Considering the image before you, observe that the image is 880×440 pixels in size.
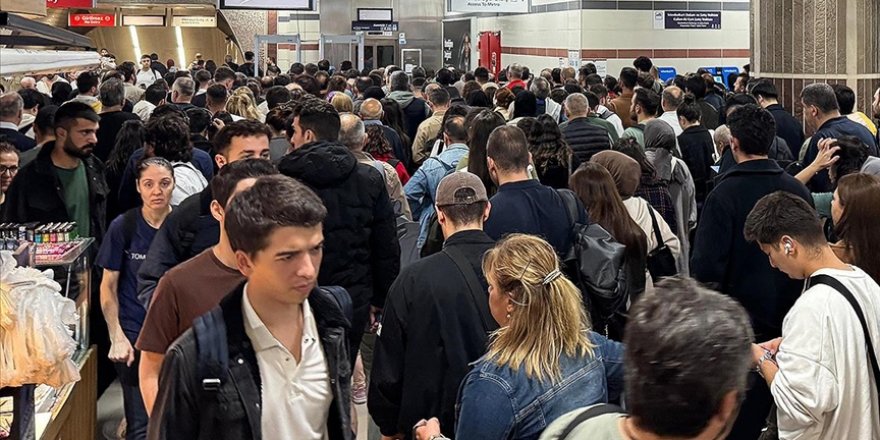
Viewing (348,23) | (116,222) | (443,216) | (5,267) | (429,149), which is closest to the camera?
(5,267)

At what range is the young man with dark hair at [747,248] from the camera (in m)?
5.19

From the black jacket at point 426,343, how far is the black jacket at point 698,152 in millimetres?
4979

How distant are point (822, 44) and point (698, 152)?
297 centimetres

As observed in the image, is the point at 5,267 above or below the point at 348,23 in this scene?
below

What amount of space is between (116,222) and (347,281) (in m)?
1.10

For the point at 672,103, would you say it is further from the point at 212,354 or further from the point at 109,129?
the point at 212,354

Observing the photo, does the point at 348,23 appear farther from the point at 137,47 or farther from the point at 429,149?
the point at 429,149

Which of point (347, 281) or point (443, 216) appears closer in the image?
point (443, 216)

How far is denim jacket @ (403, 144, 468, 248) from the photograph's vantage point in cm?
708

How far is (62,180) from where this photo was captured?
6.43 m

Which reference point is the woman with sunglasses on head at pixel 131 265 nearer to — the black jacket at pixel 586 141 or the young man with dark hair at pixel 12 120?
the young man with dark hair at pixel 12 120

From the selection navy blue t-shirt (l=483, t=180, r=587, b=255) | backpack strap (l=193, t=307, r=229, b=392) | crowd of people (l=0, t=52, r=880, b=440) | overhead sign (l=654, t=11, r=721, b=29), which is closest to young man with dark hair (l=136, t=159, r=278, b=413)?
crowd of people (l=0, t=52, r=880, b=440)

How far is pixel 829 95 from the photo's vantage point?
7.73 metres

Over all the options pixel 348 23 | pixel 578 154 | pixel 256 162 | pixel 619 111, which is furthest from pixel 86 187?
pixel 348 23
